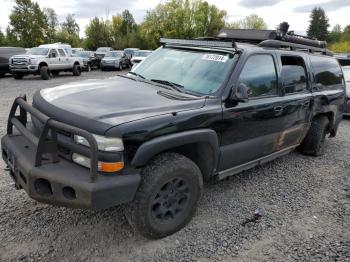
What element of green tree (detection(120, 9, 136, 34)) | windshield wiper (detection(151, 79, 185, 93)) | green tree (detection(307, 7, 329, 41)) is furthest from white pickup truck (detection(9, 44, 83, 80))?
green tree (detection(307, 7, 329, 41))

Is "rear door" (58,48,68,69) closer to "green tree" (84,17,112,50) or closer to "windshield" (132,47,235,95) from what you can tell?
"windshield" (132,47,235,95)

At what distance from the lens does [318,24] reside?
6950cm

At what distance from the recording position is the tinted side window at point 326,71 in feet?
16.8

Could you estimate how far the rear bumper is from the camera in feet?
8.34

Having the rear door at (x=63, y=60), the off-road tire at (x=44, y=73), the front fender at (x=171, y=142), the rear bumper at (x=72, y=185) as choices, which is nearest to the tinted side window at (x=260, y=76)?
the front fender at (x=171, y=142)

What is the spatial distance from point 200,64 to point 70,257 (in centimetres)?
234

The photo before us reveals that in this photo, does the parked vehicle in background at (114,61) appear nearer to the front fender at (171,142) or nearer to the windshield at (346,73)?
the windshield at (346,73)

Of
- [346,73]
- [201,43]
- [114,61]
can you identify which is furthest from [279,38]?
[114,61]

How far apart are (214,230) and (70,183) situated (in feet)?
A: 5.03

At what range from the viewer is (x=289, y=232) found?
3.39m

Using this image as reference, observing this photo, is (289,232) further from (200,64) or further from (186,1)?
(186,1)

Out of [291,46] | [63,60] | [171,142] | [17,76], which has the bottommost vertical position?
[17,76]

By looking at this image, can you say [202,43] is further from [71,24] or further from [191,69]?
[71,24]

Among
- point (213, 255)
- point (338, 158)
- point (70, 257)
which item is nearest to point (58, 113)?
point (70, 257)
